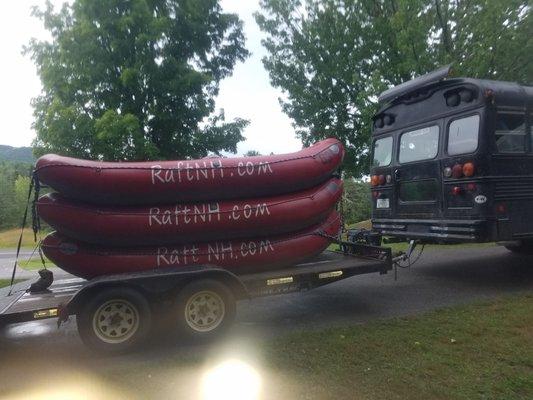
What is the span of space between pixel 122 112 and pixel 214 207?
1229 centimetres

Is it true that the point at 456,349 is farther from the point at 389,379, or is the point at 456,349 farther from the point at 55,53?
the point at 55,53

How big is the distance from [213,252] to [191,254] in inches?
11.1

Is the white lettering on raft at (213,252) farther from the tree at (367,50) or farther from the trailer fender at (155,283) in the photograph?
the tree at (367,50)

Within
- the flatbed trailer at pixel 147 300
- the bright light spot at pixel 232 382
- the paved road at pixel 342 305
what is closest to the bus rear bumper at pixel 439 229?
the paved road at pixel 342 305

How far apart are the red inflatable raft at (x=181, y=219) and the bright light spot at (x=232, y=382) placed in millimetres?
1779

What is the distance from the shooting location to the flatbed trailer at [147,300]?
4902 mm

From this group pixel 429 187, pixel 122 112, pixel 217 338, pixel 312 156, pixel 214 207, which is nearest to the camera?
pixel 217 338

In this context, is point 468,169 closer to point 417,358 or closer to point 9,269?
point 417,358

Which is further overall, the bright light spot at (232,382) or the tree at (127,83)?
the tree at (127,83)

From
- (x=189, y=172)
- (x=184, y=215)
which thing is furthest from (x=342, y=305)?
(x=189, y=172)

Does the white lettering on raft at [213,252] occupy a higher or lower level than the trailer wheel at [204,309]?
higher

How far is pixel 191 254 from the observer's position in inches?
228

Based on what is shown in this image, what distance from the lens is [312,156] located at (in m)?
6.40

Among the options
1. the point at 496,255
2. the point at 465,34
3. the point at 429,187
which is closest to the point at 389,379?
the point at 429,187
